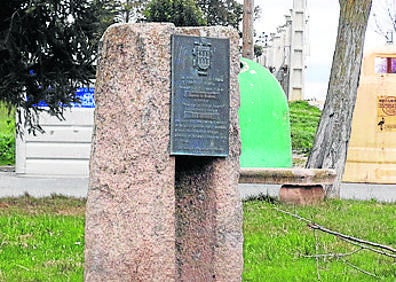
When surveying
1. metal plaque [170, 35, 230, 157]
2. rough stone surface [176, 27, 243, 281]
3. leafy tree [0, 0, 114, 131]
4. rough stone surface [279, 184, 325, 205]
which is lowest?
rough stone surface [279, 184, 325, 205]

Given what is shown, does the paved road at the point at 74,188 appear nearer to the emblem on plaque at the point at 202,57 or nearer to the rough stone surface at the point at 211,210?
the rough stone surface at the point at 211,210

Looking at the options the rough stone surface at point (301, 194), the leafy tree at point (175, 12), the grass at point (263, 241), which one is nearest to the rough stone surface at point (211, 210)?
the grass at point (263, 241)

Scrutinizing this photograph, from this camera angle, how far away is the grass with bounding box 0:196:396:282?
21.4 ft

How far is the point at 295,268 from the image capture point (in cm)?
672

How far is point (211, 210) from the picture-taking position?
526 cm

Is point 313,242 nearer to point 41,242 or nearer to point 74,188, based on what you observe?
point 41,242

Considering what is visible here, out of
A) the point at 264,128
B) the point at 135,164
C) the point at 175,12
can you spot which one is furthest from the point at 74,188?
the point at 175,12

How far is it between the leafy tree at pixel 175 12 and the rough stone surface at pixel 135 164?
2221cm

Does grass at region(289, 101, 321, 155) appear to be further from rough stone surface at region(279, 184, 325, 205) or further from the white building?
rough stone surface at region(279, 184, 325, 205)

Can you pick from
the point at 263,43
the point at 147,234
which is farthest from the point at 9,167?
the point at 263,43

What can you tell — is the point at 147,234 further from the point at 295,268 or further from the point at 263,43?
the point at 263,43

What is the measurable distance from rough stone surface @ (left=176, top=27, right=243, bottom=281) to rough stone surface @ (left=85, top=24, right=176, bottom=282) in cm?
27

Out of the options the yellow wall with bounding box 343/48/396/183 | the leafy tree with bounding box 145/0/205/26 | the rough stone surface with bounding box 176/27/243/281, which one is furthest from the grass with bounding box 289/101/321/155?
the rough stone surface with bounding box 176/27/243/281

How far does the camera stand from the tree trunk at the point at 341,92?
1134 cm
